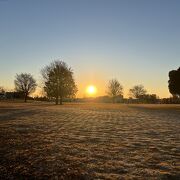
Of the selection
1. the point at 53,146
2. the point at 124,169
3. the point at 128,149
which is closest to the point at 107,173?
the point at 124,169

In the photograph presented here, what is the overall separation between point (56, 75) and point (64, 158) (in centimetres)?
6426

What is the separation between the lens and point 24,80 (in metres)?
103

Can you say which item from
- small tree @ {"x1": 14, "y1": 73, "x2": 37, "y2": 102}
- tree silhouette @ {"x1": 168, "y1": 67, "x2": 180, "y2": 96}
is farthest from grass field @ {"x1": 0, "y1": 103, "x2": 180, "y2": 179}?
small tree @ {"x1": 14, "y1": 73, "x2": 37, "y2": 102}

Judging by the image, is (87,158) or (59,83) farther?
(59,83)

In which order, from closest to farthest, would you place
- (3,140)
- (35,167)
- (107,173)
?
1. (107,173)
2. (35,167)
3. (3,140)

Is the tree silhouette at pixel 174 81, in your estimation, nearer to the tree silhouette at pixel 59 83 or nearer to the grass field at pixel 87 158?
the tree silhouette at pixel 59 83

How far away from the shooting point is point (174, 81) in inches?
2311

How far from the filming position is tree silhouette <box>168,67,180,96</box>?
58156 millimetres

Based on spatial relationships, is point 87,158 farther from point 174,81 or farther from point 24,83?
point 24,83

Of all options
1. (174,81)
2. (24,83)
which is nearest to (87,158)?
(174,81)

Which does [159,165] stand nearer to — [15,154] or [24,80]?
[15,154]

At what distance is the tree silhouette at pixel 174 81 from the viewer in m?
58.2

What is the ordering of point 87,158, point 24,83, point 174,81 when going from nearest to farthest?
1. point 87,158
2. point 174,81
3. point 24,83

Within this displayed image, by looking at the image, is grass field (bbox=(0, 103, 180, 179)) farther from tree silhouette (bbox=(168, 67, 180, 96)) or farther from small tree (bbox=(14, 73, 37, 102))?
small tree (bbox=(14, 73, 37, 102))
